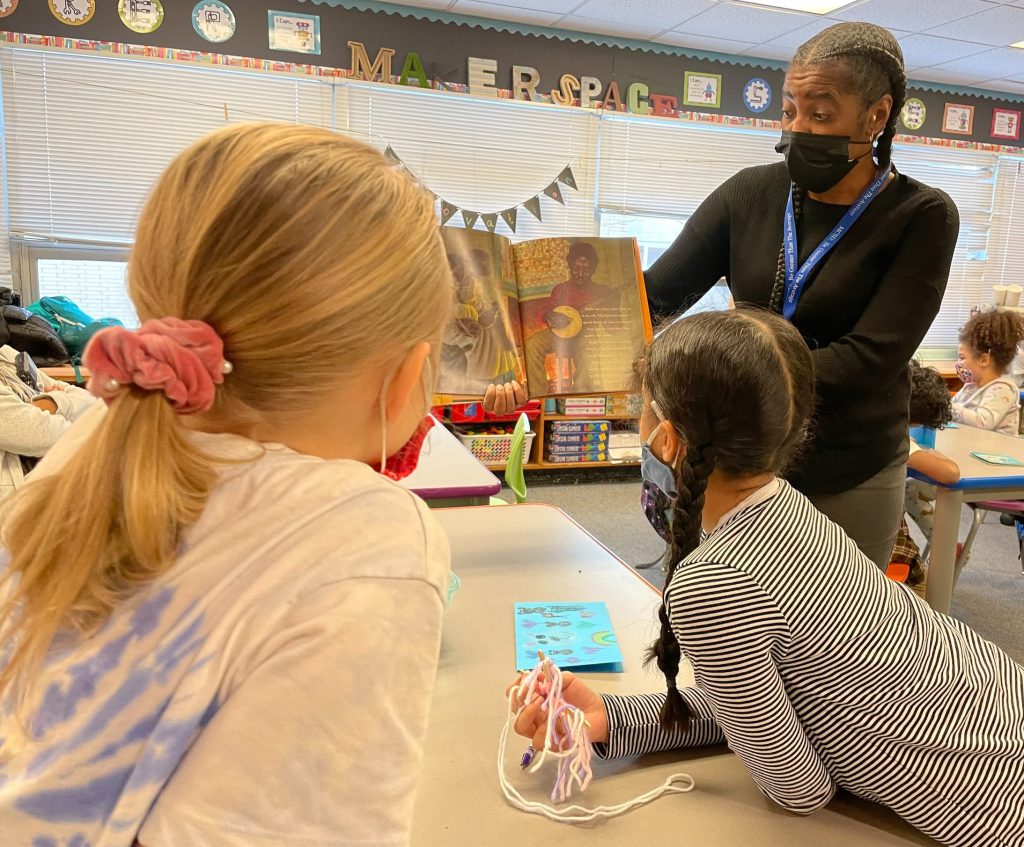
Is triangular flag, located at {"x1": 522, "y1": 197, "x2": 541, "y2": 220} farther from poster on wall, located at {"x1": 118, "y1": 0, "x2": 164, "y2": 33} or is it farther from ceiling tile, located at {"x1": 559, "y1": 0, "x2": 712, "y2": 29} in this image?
poster on wall, located at {"x1": 118, "y1": 0, "x2": 164, "y2": 33}

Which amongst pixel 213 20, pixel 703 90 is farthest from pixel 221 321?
pixel 703 90

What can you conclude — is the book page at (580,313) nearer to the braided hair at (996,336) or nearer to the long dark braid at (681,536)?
the long dark braid at (681,536)

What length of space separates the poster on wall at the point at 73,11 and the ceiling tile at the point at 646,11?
2611mm

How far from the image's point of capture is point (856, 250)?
4.39 feet

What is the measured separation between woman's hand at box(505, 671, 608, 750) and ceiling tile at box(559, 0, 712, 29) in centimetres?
436

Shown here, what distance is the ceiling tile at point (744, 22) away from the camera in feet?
14.7

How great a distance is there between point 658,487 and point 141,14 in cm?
434

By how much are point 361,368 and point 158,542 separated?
0.60 feet

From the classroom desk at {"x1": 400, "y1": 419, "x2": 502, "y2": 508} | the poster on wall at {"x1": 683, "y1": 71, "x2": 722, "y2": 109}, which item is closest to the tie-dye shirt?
the classroom desk at {"x1": 400, "y1": 419, "x2": 502, "y2": 508}

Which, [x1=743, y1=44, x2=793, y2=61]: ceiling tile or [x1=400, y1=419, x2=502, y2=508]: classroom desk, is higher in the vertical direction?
[x1=743, y1=44, x2=793, y2=61]: ceiling tile

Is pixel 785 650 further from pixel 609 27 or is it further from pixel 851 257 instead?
pixel 609 27

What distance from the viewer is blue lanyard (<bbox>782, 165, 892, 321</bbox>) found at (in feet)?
4.42

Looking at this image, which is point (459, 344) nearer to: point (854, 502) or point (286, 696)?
point (854, 502)

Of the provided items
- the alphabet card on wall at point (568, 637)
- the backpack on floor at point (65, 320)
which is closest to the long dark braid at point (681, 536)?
the alphabet card on wall at point (568, 637)
